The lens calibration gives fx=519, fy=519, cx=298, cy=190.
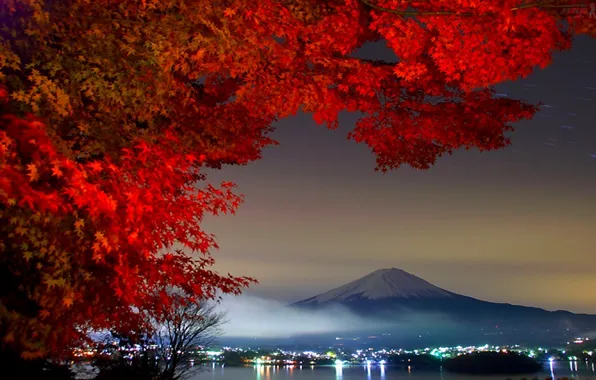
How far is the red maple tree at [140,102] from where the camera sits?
4719 millimetres

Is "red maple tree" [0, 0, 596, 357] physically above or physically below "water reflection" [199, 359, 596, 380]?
above

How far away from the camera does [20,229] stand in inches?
181

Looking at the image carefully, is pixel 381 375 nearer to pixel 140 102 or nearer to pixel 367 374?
pixel 367 374

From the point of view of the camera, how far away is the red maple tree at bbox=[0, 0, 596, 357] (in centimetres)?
472

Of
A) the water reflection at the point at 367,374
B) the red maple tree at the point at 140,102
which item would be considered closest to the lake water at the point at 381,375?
the water reflection at the point at 367,374

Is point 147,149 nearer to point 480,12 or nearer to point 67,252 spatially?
point 67,252

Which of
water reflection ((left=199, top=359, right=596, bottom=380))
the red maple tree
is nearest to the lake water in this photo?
water reflection ((left=199, top=359, right=596, bottom=380))

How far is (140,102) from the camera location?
5617 millimetres

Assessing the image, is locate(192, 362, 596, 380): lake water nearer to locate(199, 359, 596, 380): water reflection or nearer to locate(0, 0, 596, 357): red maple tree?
locate(199, 359, 596, 380): water reflection

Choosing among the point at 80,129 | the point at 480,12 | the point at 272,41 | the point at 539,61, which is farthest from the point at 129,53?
the point at 539,61

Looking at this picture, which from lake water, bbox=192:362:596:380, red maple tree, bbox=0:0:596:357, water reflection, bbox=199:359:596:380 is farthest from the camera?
water reflection, bbox=199:359:596:380

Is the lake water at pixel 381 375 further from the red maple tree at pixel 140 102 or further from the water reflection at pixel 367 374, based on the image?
the red maple tree at pixel 140 102

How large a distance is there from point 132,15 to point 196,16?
29.4 inches

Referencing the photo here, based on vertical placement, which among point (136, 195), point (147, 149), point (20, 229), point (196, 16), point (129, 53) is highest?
point (196, 16)
